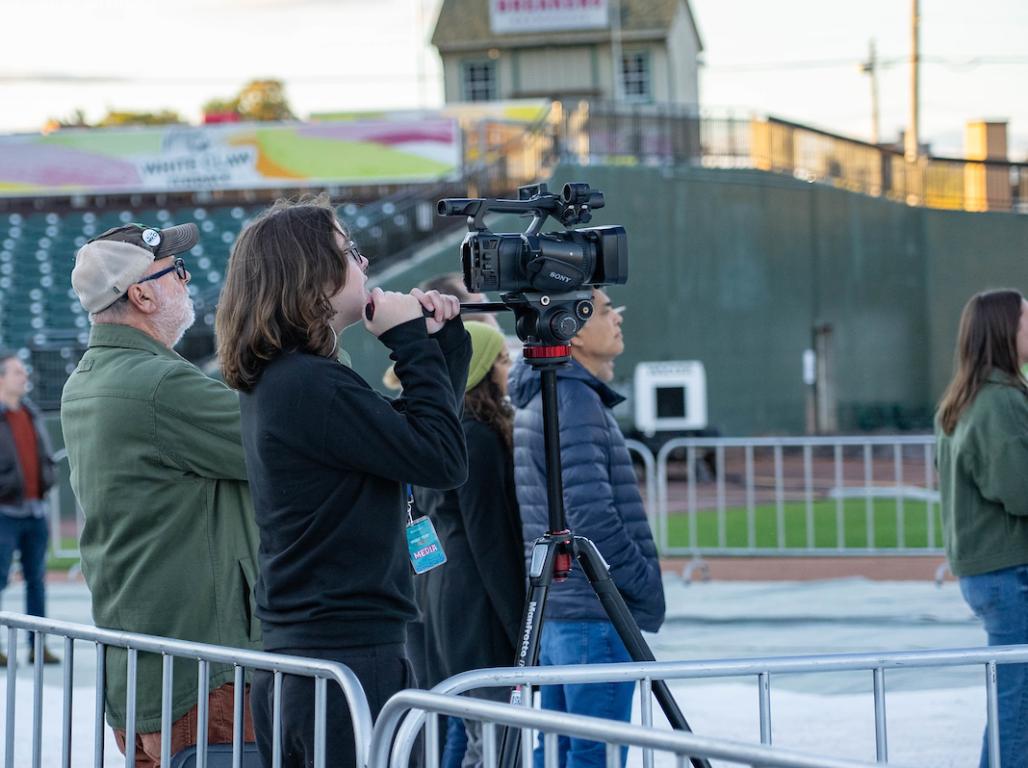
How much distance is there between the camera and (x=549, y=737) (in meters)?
2.38

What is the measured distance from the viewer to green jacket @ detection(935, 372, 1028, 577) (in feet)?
15.2

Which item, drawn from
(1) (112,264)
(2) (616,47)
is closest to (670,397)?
(1) (112,264)

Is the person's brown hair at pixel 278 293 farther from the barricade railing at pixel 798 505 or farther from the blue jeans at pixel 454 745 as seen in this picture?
the barricade railing at pixel 798 505

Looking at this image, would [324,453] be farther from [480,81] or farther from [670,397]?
[480,81]

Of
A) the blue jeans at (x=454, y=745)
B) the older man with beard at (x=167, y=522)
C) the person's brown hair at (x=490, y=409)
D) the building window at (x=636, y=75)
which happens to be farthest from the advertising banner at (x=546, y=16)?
the older man with beard at (x=167, y=522)

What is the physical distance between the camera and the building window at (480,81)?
3825 cm

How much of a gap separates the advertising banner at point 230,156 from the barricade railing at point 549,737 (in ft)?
69.8

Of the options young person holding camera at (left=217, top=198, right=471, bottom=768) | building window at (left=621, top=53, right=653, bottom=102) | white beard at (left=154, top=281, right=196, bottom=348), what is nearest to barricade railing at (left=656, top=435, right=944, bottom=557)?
white beard at (left=154, top=281, right=196, bottom=348)

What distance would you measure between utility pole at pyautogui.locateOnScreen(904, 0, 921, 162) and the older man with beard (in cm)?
3229

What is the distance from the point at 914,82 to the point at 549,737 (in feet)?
113

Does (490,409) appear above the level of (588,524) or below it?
above

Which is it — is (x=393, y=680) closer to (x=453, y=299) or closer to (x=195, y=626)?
(x=195, y=626)

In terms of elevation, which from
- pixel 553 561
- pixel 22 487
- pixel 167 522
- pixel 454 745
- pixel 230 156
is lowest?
pixel 454 745

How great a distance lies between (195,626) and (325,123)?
21.7 m
